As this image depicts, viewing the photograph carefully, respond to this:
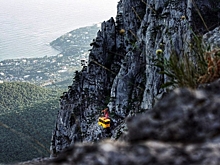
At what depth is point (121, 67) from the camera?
1880 centimetres

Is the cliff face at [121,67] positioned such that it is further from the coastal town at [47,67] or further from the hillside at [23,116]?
the coastal town at [47,67]

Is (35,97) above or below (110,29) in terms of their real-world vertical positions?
below

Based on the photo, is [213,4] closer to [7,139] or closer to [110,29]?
[110,29]

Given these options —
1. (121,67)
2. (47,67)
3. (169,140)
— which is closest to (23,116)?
(121,67)

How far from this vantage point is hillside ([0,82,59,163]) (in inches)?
1773

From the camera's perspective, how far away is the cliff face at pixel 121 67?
1510cm

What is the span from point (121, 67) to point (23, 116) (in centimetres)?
4380

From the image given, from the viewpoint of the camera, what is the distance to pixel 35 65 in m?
151

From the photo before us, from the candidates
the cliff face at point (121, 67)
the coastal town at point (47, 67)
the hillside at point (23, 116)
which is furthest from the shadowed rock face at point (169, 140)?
the coastal town at point (47, 67)

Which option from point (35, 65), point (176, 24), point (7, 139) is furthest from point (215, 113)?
point (35, 65)

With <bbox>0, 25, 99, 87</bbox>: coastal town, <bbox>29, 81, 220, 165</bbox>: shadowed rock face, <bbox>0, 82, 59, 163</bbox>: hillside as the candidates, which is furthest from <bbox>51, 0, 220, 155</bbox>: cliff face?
<bbox>0, 25, 99, 87</bbox>: coastal town

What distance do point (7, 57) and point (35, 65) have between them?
33.1m

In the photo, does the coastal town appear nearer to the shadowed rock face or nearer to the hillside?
the hillside

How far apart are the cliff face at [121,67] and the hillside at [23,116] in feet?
9.96
